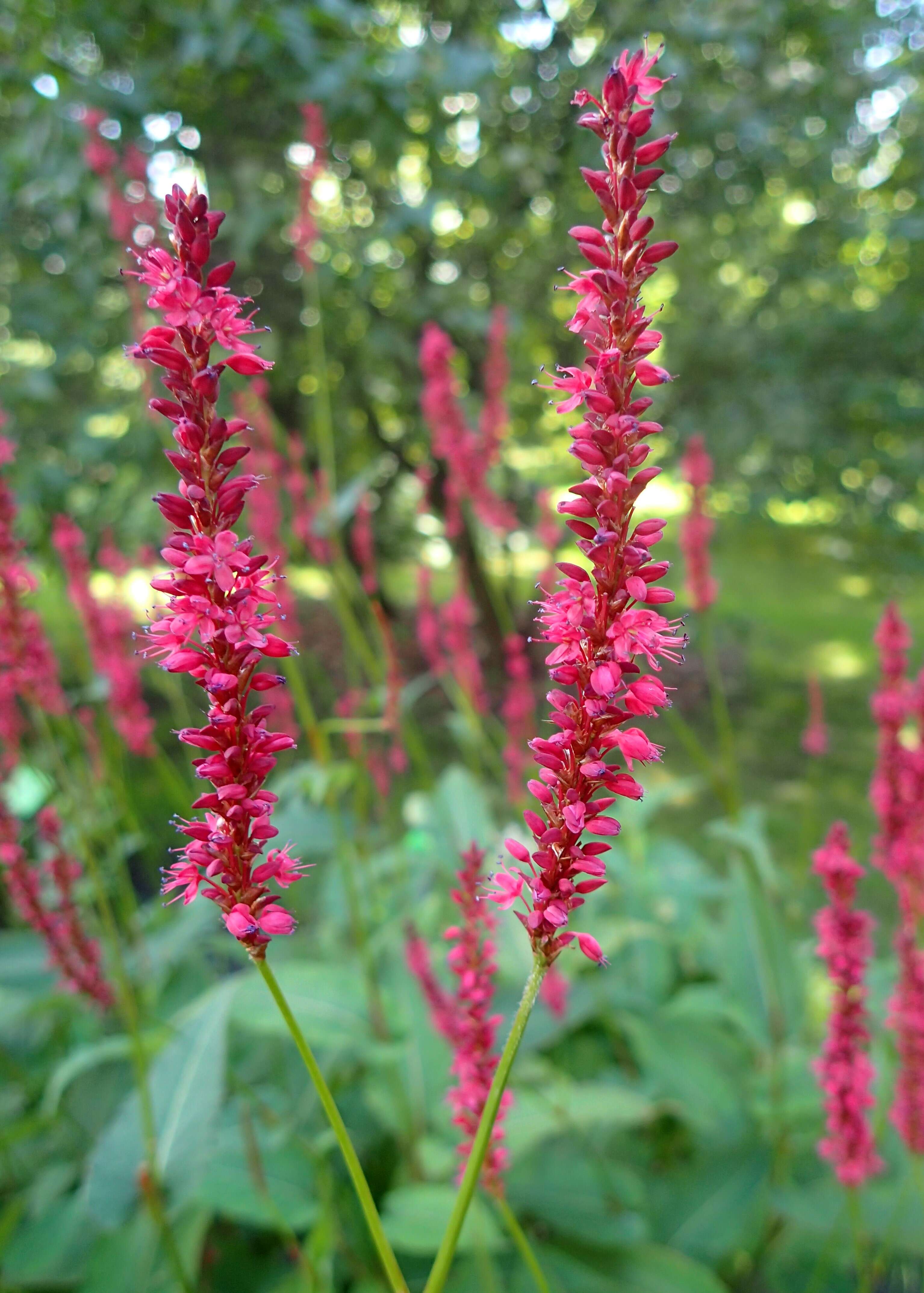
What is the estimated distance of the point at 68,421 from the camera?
6.09m

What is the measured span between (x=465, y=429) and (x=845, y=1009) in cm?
223

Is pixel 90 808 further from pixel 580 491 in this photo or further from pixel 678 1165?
pixel 580 491

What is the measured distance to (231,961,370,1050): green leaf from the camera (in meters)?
2.91

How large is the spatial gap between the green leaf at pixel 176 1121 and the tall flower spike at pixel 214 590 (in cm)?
160

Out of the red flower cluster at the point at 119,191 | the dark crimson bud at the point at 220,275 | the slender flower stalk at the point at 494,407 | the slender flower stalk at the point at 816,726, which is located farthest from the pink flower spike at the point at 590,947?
the slender flower stalk at the point at 816,726

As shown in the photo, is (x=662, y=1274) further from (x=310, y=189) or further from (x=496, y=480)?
(x=496, y=480)

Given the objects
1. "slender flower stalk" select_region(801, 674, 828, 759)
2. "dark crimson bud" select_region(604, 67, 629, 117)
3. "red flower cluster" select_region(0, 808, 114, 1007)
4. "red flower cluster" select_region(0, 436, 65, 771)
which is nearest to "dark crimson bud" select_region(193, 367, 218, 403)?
"dark crimson bud" select_region(604, 67, 629, 117)

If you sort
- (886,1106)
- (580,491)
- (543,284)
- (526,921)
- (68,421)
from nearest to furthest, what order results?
1. (580,491)
2. (526,921)
3. (886,1106)
4. (68,421)
5. (543,284)

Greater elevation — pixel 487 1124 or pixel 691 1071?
pixel 487 1124

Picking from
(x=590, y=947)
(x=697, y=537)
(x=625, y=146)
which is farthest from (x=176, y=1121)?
(x=625, y=146)

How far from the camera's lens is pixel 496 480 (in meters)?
5.90

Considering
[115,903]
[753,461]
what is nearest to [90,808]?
[115,903]

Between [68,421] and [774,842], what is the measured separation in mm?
6432

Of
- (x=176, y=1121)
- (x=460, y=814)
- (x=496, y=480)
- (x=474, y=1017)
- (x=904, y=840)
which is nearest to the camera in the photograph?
(x=474, y=1017)
